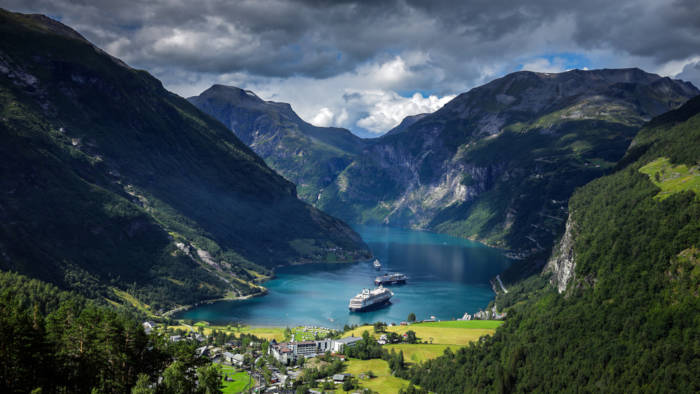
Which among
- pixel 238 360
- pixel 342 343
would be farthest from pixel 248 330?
pixel 238 360

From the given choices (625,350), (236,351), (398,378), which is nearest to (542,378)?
(625,350)

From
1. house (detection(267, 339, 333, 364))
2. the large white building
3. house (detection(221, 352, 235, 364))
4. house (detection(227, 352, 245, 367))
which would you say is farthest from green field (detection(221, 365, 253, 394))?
the large white building

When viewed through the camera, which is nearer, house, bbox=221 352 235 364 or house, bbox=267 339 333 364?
house, bbox=221 352 235 364

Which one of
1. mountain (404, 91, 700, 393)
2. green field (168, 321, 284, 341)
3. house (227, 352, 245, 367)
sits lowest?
green field (168, 321, 284, 341)

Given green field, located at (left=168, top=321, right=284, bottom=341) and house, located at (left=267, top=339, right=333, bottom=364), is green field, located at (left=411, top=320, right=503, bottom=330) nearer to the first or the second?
house, located at (left=267, top=339, right=333, bottom=364)

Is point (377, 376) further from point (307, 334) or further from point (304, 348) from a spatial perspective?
point (307, 334)

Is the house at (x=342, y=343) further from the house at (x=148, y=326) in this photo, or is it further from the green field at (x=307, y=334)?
the house at (x=148, y=326)
